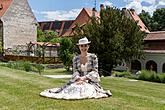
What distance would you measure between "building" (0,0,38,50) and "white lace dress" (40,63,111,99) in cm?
4427

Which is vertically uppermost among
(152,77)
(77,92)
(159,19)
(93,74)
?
(159,19)

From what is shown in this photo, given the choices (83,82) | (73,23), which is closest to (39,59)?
(73,23)

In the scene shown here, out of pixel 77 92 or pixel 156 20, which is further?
pixel 156 20

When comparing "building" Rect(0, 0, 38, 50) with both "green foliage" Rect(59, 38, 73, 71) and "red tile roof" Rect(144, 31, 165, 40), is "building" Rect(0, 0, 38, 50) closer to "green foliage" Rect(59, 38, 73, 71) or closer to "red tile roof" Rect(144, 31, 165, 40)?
"green foliage" Rect(59, 38, 73, 71)

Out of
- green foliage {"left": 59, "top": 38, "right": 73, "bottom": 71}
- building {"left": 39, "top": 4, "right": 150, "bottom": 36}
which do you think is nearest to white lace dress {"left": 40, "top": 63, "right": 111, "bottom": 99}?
green foliage {"left": 59, "top": 38, "right": 73, "bottom": 71}

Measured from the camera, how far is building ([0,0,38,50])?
2142 inches

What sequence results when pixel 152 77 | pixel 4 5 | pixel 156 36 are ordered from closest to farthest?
pixel 152 77 → pixel 156 36 → pixel 4 5

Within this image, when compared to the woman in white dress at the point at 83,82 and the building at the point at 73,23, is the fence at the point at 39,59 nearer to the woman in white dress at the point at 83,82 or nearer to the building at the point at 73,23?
the building at the point at 73,23

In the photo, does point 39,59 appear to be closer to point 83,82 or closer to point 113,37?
point 113,37

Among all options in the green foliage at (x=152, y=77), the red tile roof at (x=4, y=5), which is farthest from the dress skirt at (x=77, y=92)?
the red tile roof at (x=4, y=5)

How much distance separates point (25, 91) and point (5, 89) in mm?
806

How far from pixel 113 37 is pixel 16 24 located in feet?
77.1

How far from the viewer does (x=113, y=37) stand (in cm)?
3741

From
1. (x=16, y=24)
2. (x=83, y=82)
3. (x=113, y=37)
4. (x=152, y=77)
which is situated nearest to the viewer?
(x=83, y=82)
